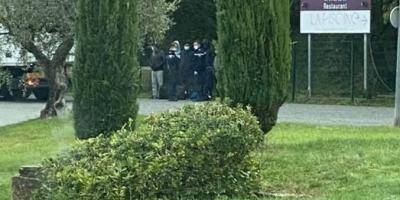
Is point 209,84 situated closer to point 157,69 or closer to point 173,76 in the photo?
point 173,76

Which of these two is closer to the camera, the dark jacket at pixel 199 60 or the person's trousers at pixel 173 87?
the dark jacket at pixel 199 60

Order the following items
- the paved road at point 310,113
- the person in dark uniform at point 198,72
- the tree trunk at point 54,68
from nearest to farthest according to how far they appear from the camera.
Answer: the tree trunk at point 54,68, the paved road at point 310,113, the person in dark uniform at point 198,72

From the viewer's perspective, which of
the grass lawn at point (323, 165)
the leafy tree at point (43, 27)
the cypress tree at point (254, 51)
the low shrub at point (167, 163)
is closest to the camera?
the low shrub at point (167, 163)

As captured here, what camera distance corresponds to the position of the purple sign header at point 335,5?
26422mm

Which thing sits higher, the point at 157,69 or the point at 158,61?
the point at 158,61

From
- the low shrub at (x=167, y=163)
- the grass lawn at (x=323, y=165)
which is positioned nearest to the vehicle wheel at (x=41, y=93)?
the grass lawn at (x=323, y=165)

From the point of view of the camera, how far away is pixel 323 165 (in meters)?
10.6

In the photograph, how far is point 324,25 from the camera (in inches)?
1070

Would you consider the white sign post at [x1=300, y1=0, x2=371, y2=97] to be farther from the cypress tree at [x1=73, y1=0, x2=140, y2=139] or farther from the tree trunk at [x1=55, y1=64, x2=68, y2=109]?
the cypress tree at [x1=73, y1=0, x2=140, y2=139]

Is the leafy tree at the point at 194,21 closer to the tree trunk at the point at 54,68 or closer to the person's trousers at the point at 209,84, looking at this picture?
the person's trousers at the point at 209,84

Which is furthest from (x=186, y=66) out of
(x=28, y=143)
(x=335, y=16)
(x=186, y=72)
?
(x=28, y=143)

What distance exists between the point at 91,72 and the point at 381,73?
20.3 m

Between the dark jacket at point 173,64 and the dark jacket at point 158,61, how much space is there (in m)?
0.20

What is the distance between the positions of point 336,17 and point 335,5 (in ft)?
1.45
